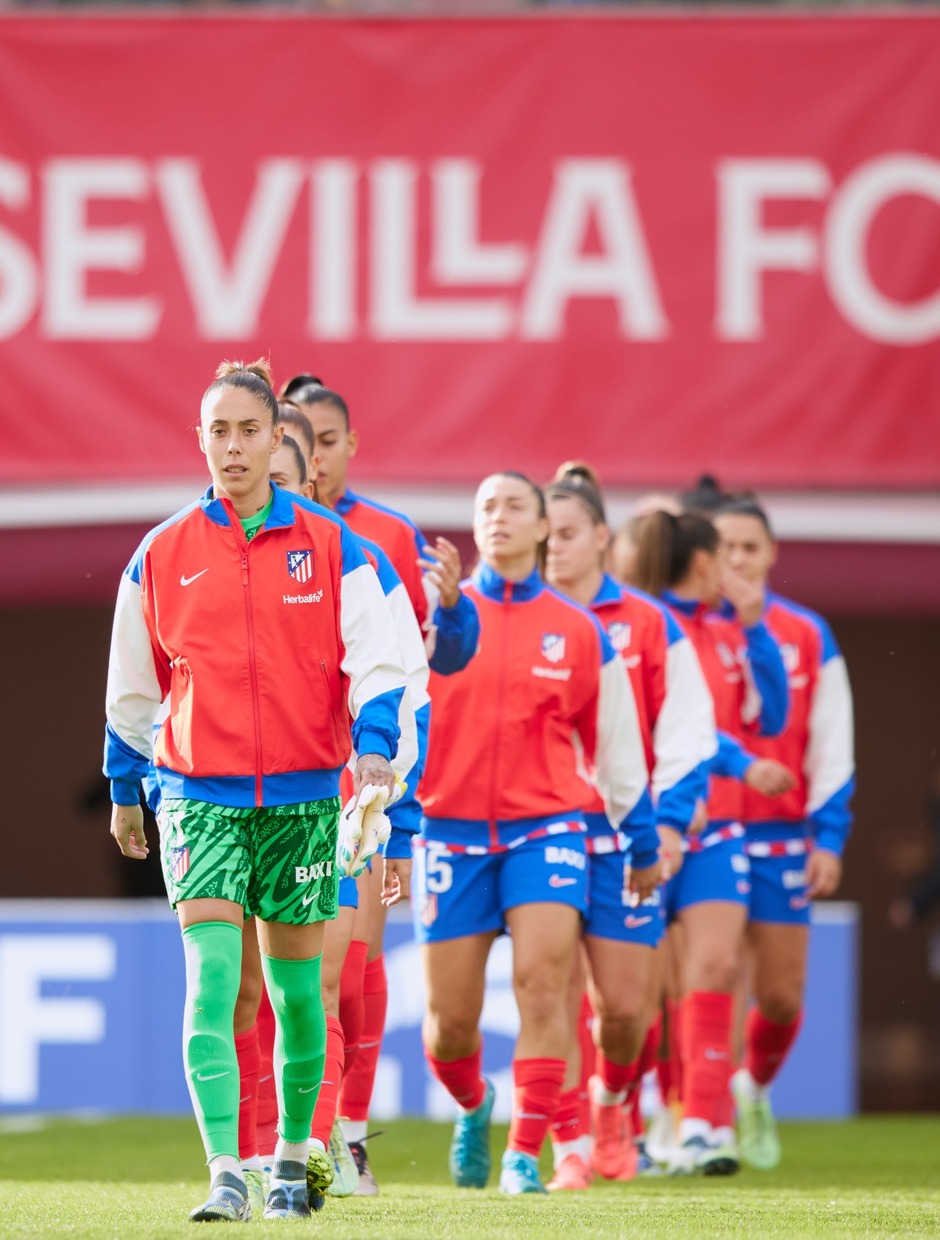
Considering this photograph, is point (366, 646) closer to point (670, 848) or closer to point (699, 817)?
point (670, 848)

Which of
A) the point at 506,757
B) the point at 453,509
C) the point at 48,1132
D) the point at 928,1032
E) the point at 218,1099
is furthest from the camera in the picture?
the point at 928,1032

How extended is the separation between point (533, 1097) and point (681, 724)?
1453mm

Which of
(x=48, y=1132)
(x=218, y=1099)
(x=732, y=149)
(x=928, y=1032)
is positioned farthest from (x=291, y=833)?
(x=928, y=1032)

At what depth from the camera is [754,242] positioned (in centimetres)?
1226

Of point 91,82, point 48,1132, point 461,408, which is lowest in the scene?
point 48,1132

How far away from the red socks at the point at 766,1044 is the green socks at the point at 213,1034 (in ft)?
13.7

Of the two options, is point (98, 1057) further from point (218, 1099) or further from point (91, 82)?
point (218, 1099)

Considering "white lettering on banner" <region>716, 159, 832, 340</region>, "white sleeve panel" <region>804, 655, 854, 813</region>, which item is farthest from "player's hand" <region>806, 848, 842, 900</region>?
"white lettering on banner" <region>716, 159, 832, 340</region>

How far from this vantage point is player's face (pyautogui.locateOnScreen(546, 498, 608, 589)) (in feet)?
26.3

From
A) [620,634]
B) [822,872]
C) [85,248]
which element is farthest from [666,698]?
[85,248]

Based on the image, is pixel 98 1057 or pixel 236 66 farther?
pixel 236 66

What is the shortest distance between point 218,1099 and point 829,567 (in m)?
7.45

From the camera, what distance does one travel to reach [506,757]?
7195mm

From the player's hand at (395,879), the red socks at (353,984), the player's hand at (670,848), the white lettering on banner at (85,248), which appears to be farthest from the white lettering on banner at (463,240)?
the player's hand at (395,879)
